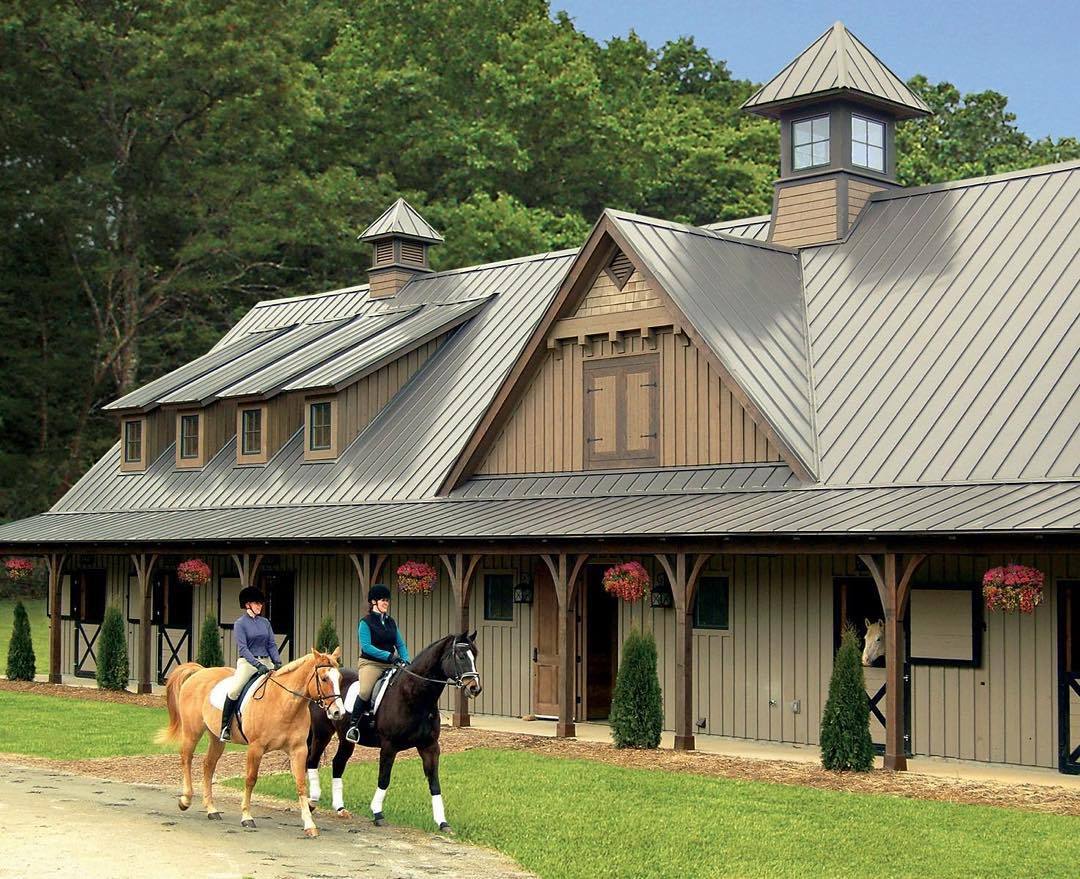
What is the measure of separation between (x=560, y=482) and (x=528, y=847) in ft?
37.7

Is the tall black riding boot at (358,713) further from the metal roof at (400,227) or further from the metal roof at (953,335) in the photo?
the metal roof at (400,227)

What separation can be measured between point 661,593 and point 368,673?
28.8ft

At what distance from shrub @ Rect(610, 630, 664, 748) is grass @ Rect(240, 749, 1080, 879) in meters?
2.22

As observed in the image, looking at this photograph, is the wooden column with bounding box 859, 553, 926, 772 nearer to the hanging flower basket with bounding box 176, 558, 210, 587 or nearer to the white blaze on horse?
the white blaze on horse

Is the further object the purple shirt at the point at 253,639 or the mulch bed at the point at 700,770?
the mulch bed at the point at 700,770

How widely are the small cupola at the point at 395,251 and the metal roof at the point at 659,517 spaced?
737 centimetres

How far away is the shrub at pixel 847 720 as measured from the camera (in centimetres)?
1906

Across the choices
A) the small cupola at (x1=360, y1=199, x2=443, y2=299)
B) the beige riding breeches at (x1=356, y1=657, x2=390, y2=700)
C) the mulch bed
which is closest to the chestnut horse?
the beige riding breeches at (x1=356, y1=657, x2=390, y2=700)

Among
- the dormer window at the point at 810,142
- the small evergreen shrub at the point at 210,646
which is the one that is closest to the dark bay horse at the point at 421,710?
the small evergreen shrub at the point at 210,646

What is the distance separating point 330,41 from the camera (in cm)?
6375

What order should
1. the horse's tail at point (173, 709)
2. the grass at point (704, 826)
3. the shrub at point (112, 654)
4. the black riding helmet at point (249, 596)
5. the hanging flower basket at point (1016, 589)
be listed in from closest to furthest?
the grass at point (704, 826), the black riding helmet at point (249, 596), the horse's tail at point (173, 709), the hanging flower basket at point (1016, 589), the shrub at point (112, 654)

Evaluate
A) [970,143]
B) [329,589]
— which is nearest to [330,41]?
[970,143]

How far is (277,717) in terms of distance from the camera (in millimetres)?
14852

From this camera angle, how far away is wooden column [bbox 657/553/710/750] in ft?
69.7
